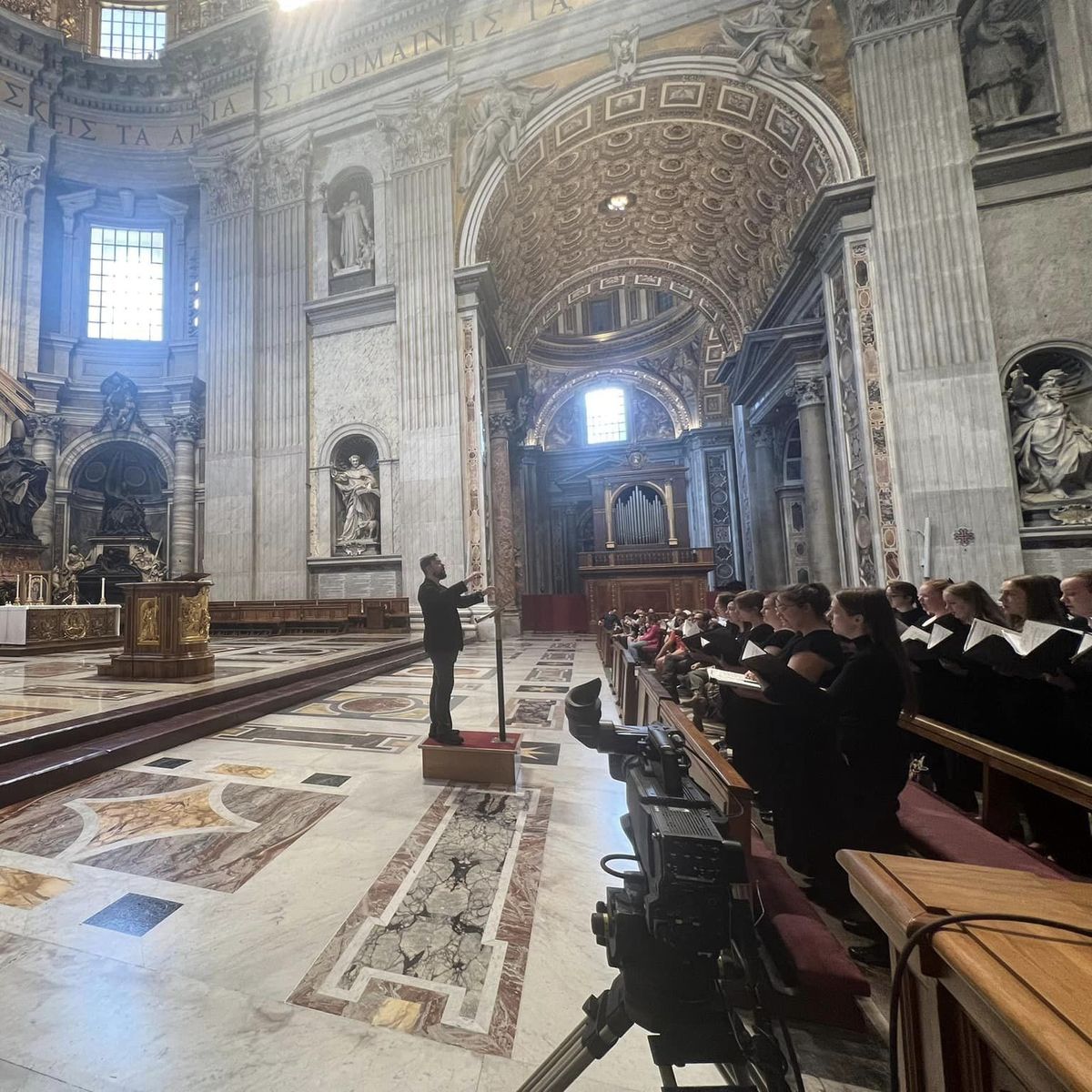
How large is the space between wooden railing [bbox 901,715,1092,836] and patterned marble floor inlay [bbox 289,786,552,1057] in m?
1.72

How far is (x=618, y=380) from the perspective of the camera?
1970 centimetres

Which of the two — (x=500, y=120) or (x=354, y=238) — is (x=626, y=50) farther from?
(x=354, y=238)

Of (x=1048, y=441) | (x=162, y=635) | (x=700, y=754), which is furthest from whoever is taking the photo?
(x=1048, y=441)

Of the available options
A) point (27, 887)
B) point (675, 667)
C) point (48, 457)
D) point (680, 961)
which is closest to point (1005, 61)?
point (675, 667)

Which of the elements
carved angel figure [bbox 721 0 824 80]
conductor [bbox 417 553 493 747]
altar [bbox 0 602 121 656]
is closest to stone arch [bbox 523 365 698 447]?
carved angel figure [bbox 721 0 824 80]

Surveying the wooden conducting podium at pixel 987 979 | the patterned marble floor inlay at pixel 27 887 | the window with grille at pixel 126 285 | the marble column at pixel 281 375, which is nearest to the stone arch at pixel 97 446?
the window with grille at pixel 126 285

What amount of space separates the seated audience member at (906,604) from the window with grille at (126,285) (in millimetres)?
17730

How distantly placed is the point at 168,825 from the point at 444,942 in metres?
1.51

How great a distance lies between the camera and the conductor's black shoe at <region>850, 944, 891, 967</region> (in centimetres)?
154

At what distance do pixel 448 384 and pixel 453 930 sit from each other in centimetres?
1001

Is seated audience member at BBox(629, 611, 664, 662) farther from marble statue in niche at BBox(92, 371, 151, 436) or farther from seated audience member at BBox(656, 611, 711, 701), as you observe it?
marble statue in niche at BBox(92, 371, 151, 436)

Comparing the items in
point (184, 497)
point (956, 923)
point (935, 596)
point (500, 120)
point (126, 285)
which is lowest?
point (956, 923)

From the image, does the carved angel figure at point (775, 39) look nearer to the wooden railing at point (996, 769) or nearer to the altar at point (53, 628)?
the wooden railing at point (996, 769)

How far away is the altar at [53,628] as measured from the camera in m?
7.35
